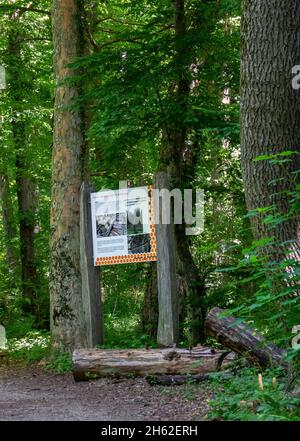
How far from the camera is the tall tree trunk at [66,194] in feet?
39.0

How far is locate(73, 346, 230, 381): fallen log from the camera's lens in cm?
882

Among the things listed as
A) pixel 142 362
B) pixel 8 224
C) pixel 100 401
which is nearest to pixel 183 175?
pixel 142 362

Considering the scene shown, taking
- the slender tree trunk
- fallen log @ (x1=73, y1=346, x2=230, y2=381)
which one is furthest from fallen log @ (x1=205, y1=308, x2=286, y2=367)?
the slender tree trunk

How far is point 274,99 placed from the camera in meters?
6.66

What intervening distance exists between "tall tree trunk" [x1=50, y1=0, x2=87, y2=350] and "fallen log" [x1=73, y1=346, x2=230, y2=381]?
7.36ft

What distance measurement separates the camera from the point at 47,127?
58.6 feet

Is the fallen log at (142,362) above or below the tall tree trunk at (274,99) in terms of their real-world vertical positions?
below

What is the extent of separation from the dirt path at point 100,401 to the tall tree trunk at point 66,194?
1690 millimetres

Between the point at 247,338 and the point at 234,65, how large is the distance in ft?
16.5

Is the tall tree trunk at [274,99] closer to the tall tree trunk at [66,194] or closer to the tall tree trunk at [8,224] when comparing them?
the tall tree trunk at [66,194]

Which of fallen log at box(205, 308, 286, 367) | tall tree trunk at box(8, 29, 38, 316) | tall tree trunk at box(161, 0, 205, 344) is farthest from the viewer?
tall tree trunk at box(8, 29, 38, 316)

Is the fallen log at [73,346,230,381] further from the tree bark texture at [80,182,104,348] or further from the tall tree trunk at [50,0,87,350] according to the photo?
the tall tree trunk at [50,0,87,350]

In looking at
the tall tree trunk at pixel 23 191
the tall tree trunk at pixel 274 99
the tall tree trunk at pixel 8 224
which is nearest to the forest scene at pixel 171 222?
the tall tree trunk at pixel 274 99

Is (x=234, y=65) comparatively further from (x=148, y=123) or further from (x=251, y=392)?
(x=251, y=392)
